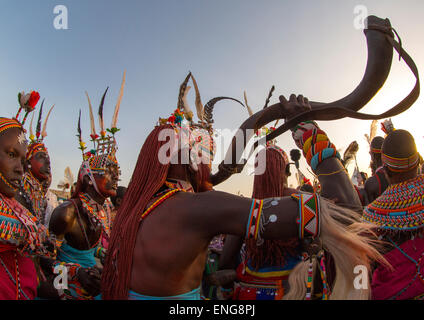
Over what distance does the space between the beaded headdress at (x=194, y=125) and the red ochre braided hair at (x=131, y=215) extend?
13 centimetres

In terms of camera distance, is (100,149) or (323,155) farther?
(100,149)

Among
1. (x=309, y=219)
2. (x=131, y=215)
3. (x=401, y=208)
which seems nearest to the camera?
(x=309, y=219)

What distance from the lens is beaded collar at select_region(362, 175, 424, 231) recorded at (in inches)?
97.7

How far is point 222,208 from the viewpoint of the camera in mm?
1651

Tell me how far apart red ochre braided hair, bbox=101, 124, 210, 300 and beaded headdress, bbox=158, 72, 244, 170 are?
13cm

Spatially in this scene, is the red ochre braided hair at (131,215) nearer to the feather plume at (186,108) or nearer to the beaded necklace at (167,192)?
the beaded necklace at (167,192)

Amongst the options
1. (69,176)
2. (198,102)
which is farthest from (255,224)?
(69,176)

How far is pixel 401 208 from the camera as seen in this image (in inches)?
101

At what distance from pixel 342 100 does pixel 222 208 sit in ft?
4.63

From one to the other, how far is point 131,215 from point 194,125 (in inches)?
58.9

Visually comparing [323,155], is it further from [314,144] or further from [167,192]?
[167,192]

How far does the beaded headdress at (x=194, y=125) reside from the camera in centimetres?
235

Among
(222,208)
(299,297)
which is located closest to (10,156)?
(222,208)
